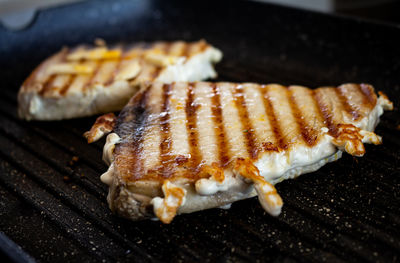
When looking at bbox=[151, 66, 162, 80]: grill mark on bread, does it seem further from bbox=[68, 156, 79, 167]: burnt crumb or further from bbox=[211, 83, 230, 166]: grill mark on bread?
bbox=[68, 156, 79, 167]: burnt crumb

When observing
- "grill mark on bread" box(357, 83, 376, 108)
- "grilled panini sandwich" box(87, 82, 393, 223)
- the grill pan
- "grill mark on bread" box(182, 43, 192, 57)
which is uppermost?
"grill mark on bread" box(182, 43, 192, 57)

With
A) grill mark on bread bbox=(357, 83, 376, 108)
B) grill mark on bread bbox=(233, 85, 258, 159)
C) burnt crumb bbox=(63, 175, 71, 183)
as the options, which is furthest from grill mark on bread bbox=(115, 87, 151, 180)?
grill mark on bread bbox=(357, 83, 376, 108)

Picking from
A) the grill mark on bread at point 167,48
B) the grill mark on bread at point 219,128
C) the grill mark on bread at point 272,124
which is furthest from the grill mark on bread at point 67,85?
the grill mark on bread at point 272,124

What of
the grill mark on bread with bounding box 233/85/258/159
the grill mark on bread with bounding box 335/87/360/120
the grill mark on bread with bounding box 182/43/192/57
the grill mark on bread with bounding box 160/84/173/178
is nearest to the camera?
the grill mark on bread with bounding box 160/84/173/178

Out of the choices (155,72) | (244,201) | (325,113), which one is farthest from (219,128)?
(155,72)

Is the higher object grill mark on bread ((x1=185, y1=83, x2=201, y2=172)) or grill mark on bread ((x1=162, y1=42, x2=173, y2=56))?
grill mark on bread ((x1=162, y1=42, x2=173, y2=56))

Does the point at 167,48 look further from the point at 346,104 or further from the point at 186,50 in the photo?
the point at 346,104
